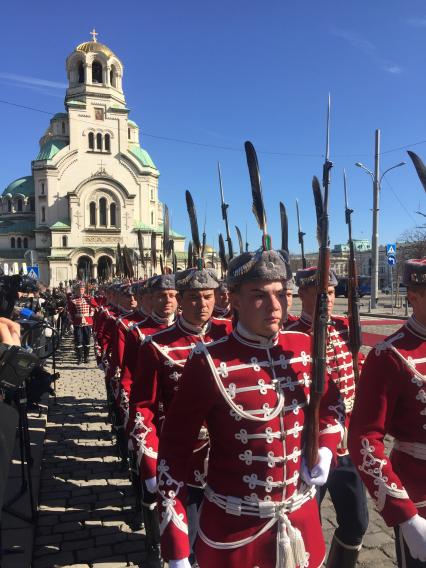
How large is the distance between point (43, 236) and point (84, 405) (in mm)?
51425

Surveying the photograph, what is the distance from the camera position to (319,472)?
2.17 metres

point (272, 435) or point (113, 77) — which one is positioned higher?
point (113, 77)

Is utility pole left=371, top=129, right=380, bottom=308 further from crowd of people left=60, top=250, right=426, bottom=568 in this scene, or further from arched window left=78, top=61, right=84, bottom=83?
arched window left=78, top=61, right=84, bottom=83

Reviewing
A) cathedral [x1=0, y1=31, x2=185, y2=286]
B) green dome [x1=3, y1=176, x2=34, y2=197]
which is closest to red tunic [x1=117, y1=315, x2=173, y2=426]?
cathedral [x1=0, y1=31, x2=185, y2=286]

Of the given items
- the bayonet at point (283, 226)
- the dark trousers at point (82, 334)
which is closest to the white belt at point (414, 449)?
the bayonet at point (283, 226)

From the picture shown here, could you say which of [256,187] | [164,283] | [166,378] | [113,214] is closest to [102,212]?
[113,214]

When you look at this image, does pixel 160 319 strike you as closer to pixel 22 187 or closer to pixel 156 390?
pixel 156 390

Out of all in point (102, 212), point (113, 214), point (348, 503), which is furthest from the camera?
point (113, 214)

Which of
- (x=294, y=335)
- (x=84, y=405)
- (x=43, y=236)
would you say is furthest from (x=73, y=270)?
(x=294, y=335)

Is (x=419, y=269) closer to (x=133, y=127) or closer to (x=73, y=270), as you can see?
(x=73, y=270)

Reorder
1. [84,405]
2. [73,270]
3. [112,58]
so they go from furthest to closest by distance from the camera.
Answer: [112,58] → [73,270] → [84,405]

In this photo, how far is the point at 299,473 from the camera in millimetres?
2186

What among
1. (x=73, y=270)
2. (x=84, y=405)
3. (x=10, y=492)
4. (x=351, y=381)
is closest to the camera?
(x=351, y=381)

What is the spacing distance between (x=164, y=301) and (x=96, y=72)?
2494 inches
